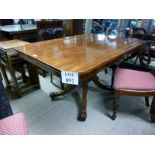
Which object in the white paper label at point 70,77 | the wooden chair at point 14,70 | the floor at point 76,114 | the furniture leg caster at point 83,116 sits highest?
the white paper label at point 70,77

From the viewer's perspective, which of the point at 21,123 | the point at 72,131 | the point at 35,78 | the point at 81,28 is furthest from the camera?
the point at 81,28

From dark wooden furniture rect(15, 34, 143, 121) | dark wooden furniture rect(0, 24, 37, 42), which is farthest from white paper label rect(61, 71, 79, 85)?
dark wooden furniture rect(0, 24, 37, 42)

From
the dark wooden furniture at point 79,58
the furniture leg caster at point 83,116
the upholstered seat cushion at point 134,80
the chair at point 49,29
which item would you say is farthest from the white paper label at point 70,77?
the chair at point 49,29

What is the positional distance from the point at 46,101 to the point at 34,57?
0.77 m

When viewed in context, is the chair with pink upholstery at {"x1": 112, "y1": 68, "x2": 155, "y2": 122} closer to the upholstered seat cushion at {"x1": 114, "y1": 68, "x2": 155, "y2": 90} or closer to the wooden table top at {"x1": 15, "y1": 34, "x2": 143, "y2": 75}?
the upholstered seat cushion at {"x1": 114, "y1": 68, "x2": 155, "y2": 90}

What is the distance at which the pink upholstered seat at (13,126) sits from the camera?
2.92ft

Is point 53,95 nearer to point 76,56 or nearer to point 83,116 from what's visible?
point 83,116

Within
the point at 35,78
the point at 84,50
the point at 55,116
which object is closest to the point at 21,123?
the point at 55,116

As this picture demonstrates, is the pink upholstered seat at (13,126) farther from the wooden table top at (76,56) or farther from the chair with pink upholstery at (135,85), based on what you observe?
the chair with pink upholstery at (135,85)

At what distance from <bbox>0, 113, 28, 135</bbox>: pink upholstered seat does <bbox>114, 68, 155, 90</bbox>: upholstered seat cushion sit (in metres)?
0.90

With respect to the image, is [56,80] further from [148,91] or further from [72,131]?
[148,91]

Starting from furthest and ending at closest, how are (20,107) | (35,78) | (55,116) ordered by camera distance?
(35,78) → (20,107) → (55,116)

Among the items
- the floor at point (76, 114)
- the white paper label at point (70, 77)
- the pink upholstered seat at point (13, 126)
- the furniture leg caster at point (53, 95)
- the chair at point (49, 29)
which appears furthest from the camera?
the chair at point (49, 29)
